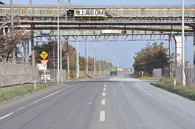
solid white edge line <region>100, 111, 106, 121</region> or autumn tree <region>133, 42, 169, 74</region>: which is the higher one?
autumn tree <region>133, 42, 169, 74</region>

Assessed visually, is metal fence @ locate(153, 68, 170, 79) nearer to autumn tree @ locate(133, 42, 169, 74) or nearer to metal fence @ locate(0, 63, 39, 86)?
autumn tree @ locate(133, 42, 169, 74)

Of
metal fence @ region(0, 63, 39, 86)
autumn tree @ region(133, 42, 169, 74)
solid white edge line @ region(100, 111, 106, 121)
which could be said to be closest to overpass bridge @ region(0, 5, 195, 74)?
metal fence @ region(0, 63, 39, 86)

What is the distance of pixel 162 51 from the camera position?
60875 millimetres

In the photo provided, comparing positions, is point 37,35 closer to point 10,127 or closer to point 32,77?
point 32,77

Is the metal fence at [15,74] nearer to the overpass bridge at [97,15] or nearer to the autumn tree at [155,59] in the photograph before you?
the overpass bridge at [97,15]

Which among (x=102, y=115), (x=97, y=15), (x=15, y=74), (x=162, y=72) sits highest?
(x=97, y=15)

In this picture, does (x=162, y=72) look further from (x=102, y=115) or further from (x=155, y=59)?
(x=102, y=115)

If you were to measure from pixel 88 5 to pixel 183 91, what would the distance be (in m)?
25.3

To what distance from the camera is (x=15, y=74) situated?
27.0m

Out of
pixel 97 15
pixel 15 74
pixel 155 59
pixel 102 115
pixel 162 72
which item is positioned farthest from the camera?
pixel 155 59

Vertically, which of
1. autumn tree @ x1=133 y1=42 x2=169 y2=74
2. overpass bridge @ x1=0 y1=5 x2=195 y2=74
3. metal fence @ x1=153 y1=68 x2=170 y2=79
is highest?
overpass bridge @ x1=0 y1=5 x2=195 y2=74

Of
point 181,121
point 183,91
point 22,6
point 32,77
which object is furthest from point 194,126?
point 22,6

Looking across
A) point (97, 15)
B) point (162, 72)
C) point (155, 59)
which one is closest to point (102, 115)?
point (97, 15)

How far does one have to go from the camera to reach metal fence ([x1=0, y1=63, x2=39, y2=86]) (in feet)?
78.0
